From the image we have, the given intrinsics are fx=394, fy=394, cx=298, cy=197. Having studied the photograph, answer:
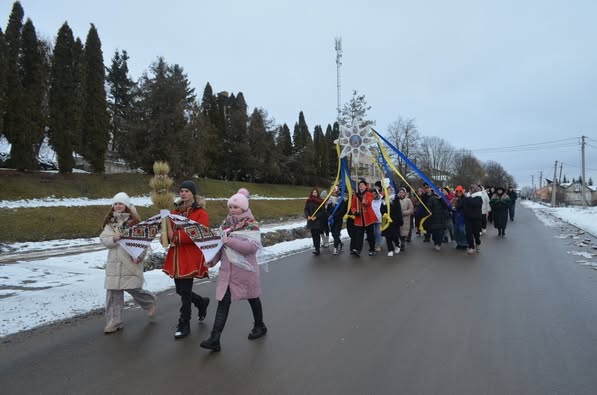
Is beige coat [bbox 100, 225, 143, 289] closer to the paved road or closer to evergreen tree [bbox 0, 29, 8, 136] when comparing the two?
the paved road

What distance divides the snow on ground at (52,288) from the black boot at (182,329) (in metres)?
1.64

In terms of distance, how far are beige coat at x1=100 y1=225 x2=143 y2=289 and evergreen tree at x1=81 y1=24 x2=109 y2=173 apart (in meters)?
23.9

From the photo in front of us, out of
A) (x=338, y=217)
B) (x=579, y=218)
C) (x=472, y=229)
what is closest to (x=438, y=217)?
Result: (x=472, y=229)

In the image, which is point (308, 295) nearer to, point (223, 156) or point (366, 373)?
point (366, 373)

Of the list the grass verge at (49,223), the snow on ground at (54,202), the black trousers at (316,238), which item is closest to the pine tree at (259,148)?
the snow on ground at (54,202)

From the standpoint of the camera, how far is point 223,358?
4004 millimetres

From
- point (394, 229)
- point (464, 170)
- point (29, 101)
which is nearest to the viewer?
point (394, 229)

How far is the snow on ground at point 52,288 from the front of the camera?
17.7 ft

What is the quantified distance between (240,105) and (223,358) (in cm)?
4565

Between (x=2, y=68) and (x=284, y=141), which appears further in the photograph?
(x=284, y=141)

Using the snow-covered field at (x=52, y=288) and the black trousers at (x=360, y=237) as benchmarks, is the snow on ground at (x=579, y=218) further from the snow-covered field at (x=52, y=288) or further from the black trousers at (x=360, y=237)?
the black trousers at (x=360, y=237)

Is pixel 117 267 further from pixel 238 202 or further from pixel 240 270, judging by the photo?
pixel 238 202

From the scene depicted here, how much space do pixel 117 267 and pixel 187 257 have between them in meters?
0.94

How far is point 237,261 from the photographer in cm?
432
